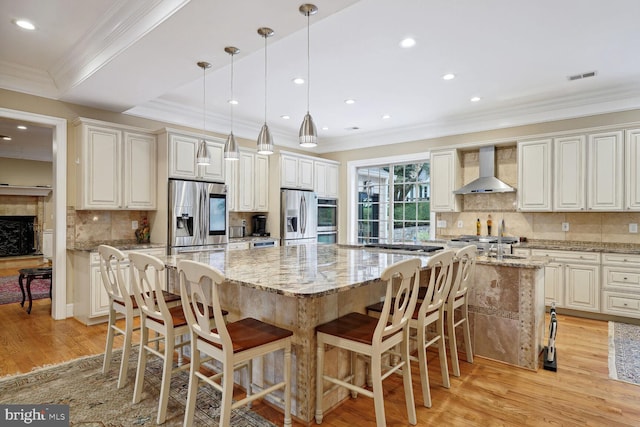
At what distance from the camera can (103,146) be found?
4184 mm

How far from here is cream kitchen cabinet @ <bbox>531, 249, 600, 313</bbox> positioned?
4.19m

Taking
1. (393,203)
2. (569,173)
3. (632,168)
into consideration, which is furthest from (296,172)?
(632,168)

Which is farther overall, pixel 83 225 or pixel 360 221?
pixel 360 221

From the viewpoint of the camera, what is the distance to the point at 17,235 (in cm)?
885

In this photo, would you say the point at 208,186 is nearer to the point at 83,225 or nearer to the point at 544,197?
the point at 83,225

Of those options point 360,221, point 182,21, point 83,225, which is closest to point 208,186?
point 83,225

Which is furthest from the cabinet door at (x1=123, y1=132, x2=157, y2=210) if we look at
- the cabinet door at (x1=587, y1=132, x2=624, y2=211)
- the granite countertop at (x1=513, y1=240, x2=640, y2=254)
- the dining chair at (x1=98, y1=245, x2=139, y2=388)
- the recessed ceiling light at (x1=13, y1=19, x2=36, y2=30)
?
the cabinet door at (x1=587, y1=132, x2=624, y2=211)

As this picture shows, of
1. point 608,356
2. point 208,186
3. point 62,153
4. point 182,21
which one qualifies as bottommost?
point 608,356

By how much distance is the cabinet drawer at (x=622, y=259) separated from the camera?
396 cm

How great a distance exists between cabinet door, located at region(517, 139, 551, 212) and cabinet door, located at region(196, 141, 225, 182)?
410 cm

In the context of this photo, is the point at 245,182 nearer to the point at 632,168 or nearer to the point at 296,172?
the point at 296,172

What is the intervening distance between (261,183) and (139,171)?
191 cm

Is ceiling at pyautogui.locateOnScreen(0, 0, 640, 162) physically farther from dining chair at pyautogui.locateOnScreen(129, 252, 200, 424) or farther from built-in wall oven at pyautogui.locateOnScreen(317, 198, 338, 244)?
built-in wall oven at pyautogui.locateOnScreen(317, 198, 338, 244)

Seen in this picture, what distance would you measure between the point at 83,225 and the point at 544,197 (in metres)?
5.78
